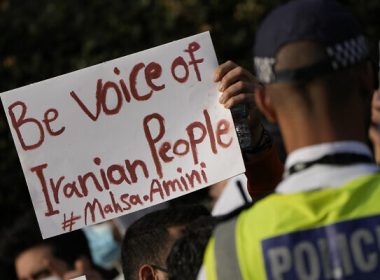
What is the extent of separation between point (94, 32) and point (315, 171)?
6.25 meters

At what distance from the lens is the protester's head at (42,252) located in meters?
5.23

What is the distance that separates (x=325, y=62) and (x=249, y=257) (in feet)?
1.45

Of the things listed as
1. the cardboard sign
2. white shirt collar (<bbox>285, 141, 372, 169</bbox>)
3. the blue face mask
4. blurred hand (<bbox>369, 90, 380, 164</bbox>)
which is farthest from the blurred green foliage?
white shirt collar (<bbox>285, 141, 372, 169</bbox>)

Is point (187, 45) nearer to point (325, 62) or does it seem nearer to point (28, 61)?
point (325, 62)

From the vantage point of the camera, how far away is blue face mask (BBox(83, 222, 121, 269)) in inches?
249

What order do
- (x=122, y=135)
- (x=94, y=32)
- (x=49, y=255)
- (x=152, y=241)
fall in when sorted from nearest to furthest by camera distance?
(x=122, y=135)
(x=152, y=241)
(x=49, y=255)
(x=94, y=32)

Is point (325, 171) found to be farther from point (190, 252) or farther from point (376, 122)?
point (376, 122)

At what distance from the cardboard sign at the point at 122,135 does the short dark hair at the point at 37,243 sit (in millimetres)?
1785

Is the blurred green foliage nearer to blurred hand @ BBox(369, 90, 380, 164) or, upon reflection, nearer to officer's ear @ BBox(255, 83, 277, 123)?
blurred hand @ BBox(369, 90, 380, 164)

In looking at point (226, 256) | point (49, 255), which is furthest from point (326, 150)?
point (49, 255)

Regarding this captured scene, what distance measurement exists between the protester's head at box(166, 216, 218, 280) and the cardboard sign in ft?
2.63

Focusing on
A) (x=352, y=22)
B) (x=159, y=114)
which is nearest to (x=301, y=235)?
(x=352, y=22)

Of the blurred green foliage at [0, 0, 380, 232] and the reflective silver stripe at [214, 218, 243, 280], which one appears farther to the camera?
the blurred green foliage at [0, 0, 380, 232]

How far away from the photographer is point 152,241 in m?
3.70
